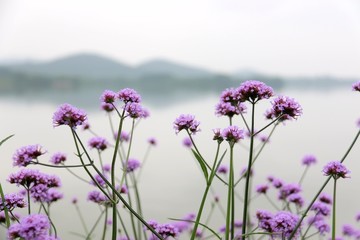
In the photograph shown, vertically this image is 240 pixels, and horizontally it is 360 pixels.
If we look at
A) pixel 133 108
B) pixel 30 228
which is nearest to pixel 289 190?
pixel 133 108

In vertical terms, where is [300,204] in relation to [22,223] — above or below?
below

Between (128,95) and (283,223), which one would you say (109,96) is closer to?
(128,95)

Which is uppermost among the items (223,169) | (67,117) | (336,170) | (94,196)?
(67,117)

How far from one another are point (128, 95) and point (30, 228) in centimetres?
57

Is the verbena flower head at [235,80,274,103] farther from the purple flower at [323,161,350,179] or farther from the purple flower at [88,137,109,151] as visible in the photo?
the purple flower at [88,137,109,151]

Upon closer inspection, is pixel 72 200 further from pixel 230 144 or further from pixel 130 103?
pixel 230 144

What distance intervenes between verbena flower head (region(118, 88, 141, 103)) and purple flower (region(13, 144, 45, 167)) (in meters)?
0.30

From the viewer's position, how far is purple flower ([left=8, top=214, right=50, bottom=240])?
0.93m

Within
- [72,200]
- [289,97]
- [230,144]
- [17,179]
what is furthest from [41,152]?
[72,200]

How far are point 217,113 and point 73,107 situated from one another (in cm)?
54

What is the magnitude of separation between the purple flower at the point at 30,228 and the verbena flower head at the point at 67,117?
0.33 metres

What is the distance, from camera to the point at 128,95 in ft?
4.53

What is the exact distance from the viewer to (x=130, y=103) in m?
1.40

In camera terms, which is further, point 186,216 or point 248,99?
point 186,216
